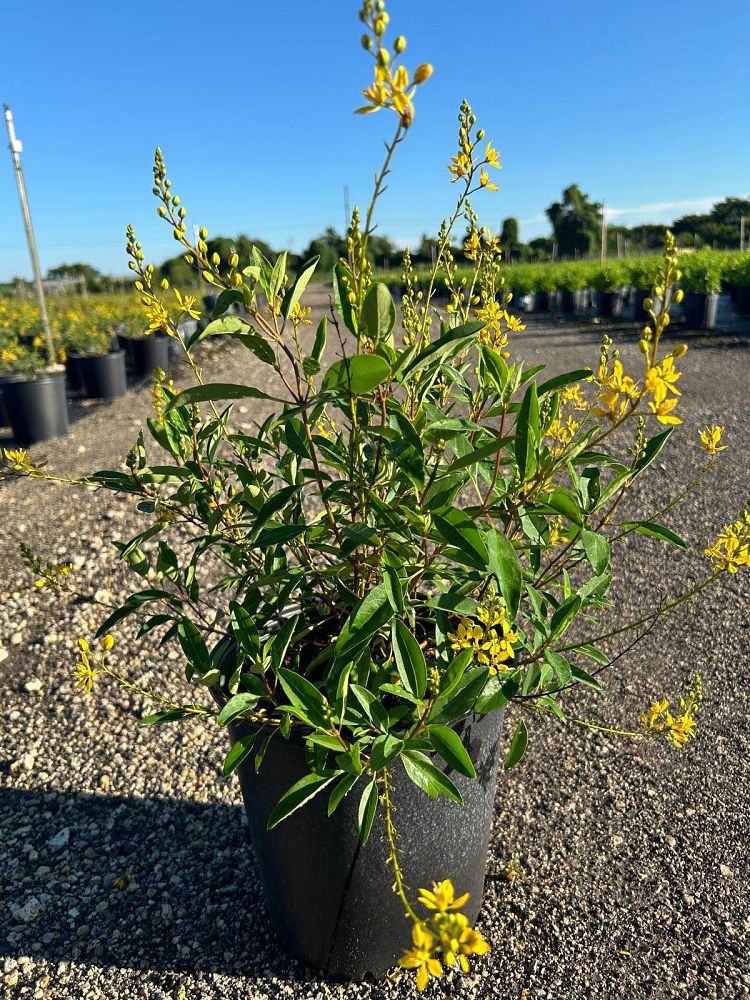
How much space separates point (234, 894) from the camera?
199cm

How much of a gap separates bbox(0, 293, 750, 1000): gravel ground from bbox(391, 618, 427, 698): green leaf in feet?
3.06

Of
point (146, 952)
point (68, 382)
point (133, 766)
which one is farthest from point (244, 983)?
point (68, 382)

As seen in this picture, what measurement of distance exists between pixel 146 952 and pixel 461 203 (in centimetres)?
193

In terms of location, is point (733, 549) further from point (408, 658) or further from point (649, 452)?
point (408, 658)

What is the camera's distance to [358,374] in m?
1.09

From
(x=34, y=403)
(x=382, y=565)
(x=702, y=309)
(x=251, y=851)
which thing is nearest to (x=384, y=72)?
(x=382, y=565)

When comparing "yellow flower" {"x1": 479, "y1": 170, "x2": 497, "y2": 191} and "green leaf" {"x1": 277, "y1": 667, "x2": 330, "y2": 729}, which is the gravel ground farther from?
"yellow flower" {"x1": 479, "y1": 170, "x2": 497, "y2": 191}

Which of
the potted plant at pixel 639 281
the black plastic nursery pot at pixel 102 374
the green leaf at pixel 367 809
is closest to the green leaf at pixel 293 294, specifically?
the green leaf at pixel 367 809

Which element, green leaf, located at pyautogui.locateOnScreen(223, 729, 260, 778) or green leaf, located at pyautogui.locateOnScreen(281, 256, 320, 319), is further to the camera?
green leaf, located at pyautogui.locateOnScreen(223, 729, 260, 778)

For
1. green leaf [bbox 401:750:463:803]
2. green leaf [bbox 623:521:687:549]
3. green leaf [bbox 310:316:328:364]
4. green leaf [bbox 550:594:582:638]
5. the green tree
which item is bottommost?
green leaf [bbox 401:750:463:803]

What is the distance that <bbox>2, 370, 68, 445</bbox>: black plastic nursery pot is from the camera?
648 cm

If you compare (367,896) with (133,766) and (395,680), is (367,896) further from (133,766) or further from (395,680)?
(133,766)

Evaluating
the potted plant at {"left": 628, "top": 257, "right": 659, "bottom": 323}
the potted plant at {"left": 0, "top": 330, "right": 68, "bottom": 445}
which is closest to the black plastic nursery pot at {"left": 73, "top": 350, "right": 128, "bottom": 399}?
the potted plant at {"left": 0, "top": 330, "right": 68, "bottom": 445}

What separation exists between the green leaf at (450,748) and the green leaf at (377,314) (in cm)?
67
